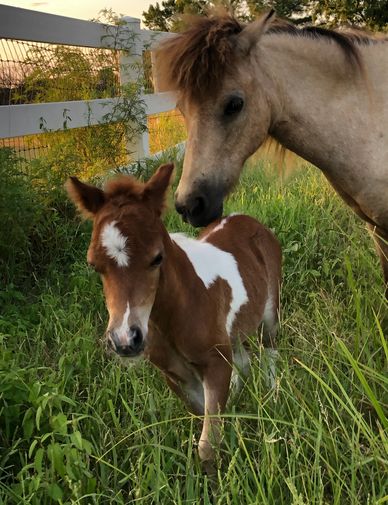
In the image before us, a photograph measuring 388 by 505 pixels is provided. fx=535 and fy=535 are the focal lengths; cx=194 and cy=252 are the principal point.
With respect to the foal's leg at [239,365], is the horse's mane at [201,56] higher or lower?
higher

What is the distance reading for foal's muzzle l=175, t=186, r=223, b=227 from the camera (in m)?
2.55

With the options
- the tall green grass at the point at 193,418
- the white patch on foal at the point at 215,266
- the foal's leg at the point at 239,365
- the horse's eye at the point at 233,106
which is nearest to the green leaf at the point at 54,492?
the tall green grass at the point at 193,418

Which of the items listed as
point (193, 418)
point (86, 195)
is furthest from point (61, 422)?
point (86, 195)

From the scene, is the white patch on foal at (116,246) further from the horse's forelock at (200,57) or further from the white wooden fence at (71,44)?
the white wooden fence at (71,44)

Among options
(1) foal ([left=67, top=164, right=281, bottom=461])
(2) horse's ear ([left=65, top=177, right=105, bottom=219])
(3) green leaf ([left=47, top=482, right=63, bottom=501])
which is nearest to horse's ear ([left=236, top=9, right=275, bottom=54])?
(1) foal ([left=67, top=164, right=281, bottom=461])

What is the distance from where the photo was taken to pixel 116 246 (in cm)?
190

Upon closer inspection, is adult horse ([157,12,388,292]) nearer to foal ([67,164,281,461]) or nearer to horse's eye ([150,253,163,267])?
foal ([67,164,281,461])

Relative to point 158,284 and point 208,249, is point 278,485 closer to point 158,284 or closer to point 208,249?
point 158,284

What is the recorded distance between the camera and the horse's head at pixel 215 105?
8.44 feet

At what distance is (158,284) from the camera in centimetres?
219

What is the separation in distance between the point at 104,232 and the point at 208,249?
41.9 inches

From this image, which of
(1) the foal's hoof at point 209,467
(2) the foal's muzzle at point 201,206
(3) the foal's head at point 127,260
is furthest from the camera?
(2) the foal's muzzle at point 201,206

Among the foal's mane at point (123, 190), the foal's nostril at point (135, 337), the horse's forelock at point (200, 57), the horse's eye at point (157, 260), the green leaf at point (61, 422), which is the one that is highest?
the horse's forelock at point (200, 57)

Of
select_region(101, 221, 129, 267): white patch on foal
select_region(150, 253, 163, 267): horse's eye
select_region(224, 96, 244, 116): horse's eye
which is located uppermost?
select_region(224, 96, 244, 116): horse's eye
